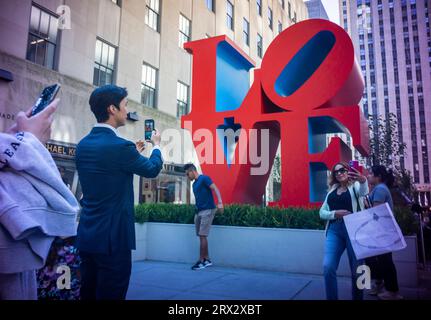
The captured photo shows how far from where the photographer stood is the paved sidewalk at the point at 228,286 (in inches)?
179

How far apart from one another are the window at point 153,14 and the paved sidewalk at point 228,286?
1171cm

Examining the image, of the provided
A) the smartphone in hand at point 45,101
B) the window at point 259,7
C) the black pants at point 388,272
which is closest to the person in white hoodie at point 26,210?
the smartphone in hand at point 45,101

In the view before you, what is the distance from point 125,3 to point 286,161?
9.83 m

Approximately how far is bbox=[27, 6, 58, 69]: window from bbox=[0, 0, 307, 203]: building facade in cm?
3

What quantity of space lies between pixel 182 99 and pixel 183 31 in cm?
339

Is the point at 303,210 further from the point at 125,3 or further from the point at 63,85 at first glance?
the point at 125,3

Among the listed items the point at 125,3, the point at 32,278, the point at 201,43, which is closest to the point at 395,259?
the point at 32,278

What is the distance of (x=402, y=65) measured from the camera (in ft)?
129

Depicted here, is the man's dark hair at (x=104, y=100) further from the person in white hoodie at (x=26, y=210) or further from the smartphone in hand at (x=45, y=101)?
the person in white hoodie at (x=26, y=210)

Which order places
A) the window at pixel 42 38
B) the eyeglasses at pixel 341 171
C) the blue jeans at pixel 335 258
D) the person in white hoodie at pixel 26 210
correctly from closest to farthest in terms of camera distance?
the person in white hoodie at pixel 26 210 < the blue jeans at pixel 335 258 < the eyeglasses at pixel 341 171 < the window at pixel 42 38

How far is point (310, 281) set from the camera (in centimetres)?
543

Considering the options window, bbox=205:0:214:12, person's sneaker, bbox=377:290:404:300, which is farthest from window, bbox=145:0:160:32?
person's sneaker, bbox=377:290:404:300

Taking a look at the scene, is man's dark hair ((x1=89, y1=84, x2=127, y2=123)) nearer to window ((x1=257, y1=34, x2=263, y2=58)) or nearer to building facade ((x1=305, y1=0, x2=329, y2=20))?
window ((x1=257, y1=34, x2=263, y2=58))

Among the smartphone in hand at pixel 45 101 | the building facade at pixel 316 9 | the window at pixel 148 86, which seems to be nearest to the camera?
the smartphone in hand at pixel 45 101
